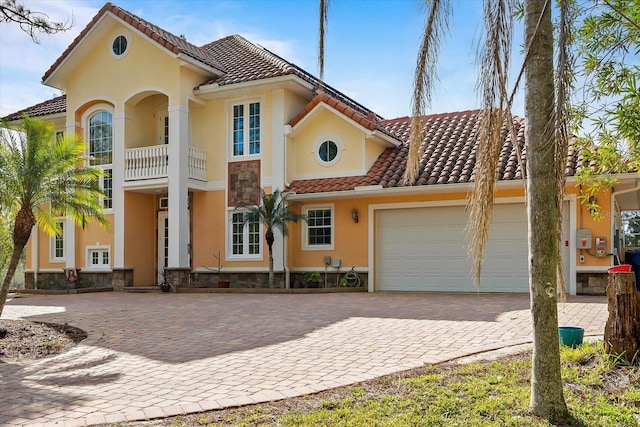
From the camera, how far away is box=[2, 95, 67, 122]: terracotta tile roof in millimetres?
21844

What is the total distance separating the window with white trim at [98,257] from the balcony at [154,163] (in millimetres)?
2805

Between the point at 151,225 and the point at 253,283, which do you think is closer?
the point at 253,283

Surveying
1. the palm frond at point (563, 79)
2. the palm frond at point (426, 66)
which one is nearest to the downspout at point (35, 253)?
the palm frond at point (426, 66)

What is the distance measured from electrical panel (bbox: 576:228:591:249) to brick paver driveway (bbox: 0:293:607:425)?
5.13 ft

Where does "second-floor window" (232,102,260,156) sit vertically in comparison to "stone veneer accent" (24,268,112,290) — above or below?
above

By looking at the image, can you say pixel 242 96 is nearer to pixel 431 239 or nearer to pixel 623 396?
pixel 431 239

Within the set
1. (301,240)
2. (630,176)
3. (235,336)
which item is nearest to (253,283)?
(301,240)

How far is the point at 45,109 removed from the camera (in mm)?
22703

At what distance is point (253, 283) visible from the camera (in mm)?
18625

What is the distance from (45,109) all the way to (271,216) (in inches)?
456

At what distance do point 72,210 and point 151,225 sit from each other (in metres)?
9.68

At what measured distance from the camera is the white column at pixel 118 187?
1967 centimetres

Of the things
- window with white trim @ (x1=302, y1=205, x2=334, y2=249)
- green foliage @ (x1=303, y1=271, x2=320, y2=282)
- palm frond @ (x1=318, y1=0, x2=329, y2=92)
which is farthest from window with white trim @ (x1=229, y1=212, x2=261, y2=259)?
palm frond @ (x1=318, y1=0, x2=329, y2=92)

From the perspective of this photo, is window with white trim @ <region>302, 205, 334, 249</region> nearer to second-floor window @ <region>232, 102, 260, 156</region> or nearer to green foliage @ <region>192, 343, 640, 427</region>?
second-floor window @ <region>232, 102, 260, 156</region>
